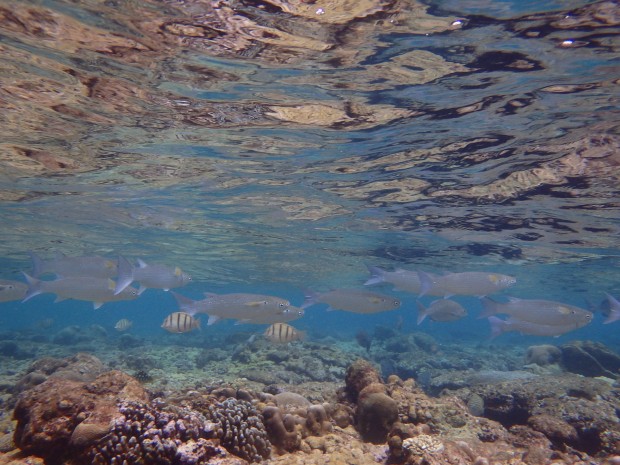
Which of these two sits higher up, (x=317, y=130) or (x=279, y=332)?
(x=317, y=130)

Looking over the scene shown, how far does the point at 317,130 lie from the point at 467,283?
677 centimetres

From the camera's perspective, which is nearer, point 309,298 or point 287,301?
point 287,301

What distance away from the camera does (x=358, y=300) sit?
12234mm

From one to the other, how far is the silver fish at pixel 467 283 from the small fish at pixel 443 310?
365cm

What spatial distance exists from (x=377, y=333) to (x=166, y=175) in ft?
80.0

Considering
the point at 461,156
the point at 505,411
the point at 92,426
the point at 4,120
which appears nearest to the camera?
the point at 92,426

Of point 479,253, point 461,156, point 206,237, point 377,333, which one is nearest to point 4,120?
point 461,156

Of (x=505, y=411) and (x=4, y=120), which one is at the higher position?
(x=4, y=120)

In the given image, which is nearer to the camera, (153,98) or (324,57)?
(324,57)

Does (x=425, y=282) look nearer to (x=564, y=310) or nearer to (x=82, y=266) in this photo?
(x=564, y=310)

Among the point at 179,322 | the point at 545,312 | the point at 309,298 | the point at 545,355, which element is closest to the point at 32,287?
the point at 179,322

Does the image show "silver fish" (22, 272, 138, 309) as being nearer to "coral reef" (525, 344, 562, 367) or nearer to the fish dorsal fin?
the fish dorsal fin

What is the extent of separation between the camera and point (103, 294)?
1227 centimetres

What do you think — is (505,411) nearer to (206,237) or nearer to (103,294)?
(103,294)
